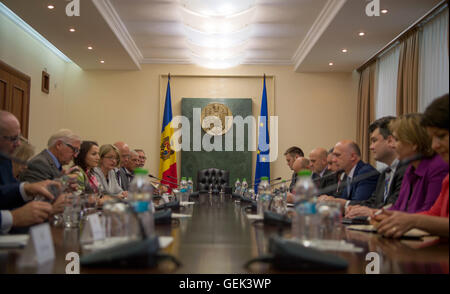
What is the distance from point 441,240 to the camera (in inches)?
69.6

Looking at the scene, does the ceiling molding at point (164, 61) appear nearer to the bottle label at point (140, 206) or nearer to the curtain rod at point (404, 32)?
the curtain rod at point (404, 32)

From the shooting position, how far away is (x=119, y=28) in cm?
667

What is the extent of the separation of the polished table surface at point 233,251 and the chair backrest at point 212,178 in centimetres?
533

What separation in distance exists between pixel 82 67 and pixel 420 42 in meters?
6.11

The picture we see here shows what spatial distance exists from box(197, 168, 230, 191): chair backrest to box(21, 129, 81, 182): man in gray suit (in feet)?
13.2

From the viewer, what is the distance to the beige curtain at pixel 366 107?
25.7 ft

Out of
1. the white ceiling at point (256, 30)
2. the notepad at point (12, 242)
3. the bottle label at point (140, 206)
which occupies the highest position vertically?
the white ceiling at point (256, 30)

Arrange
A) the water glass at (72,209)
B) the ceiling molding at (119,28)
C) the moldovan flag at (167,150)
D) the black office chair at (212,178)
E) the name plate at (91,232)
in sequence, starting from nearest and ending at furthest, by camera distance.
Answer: the name plate at (91,232) < the water glass at (72,209) < the ceiling molding at (119,28) < the black office chair at (212,178) < the moldovan flag at (167,150)

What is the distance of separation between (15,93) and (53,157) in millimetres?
3493

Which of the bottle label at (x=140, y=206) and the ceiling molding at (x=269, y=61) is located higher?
the ceiling molding at (x=269, y=61)

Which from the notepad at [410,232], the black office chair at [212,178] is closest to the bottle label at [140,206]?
the notepad at [410,232]

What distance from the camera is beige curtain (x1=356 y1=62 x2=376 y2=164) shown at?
25.7 ft

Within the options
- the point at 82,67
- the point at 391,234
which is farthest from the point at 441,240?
the point at 82,67

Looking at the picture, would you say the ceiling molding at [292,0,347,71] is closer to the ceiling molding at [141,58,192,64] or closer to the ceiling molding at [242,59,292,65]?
the ceiling molding at [242,59,292,65]
